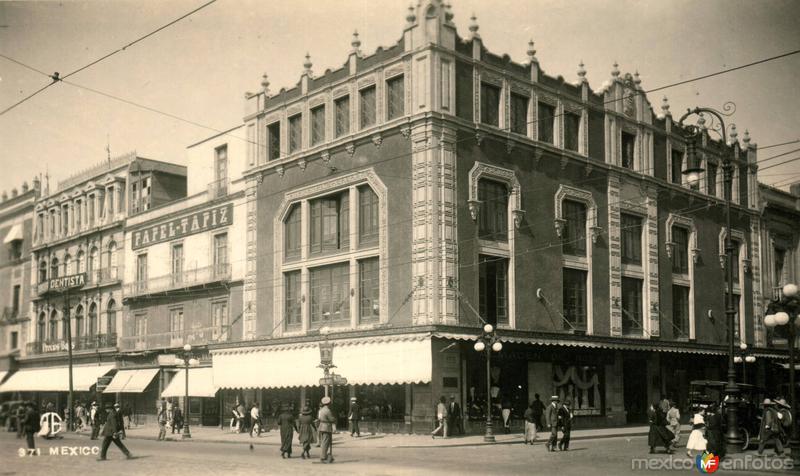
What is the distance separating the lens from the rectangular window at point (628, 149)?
39.7m

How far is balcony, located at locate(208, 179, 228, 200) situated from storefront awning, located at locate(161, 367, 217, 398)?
8.13 metres

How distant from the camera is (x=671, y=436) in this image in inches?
896

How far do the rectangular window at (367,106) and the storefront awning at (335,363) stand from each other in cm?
843

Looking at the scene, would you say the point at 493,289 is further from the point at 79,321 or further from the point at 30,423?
the point at 79,321

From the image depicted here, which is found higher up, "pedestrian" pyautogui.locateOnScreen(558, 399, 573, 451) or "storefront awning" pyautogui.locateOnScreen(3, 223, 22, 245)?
"storefront awning" pyautogui.locateOnScreen(3, 223, 22, 245)

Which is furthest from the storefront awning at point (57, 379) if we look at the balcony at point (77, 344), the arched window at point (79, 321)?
the arched window at point (79, 321)

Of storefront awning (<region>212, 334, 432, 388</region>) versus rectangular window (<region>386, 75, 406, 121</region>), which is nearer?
storefront awning (<region>212, 334, 432, 388</region>)

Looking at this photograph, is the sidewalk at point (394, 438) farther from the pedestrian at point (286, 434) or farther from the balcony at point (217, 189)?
the balcony at point (217, 189)

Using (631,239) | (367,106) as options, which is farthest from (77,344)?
(631,239)

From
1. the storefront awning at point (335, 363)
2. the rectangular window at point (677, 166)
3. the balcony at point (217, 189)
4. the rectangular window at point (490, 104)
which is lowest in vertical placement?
the storefront awning at point (335, 363)

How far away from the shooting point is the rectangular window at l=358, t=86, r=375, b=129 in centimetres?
3388

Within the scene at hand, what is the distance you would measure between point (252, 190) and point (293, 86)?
16.3 feet

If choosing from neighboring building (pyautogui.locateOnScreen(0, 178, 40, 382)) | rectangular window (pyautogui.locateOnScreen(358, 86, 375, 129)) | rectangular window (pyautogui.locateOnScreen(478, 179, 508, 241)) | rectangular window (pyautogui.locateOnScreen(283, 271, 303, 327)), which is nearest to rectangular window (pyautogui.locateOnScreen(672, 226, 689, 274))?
rectangular window (pyautogui.locateOnScreen(478, 179, 508, 241))

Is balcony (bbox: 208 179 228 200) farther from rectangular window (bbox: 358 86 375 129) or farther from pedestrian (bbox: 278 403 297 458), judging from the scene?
pedestrian (bbox: 278 403 297 458)
